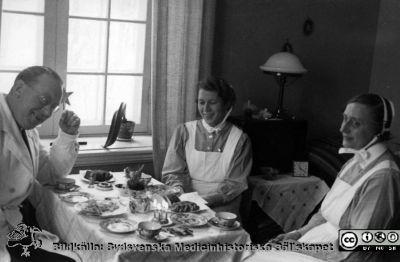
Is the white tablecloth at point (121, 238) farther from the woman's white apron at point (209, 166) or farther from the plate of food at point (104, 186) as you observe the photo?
the woman's white apron at point (209, 166)

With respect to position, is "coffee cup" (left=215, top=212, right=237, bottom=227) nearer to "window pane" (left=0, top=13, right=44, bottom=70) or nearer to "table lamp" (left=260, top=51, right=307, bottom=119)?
"table lamp" (left=260, top=51, right=307, bottom=119)

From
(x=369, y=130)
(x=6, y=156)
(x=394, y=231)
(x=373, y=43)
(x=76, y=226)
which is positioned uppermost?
(x=373, y=43)

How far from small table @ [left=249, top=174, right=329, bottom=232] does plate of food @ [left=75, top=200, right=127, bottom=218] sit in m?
1.30

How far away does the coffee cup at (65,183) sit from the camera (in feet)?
8.85

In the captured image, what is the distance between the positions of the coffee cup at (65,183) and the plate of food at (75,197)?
9 centimetres

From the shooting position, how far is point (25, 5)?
10.9ft

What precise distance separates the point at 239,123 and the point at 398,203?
1631 mm

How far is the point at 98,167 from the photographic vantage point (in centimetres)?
346

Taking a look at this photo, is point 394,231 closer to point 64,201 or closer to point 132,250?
point 132,250

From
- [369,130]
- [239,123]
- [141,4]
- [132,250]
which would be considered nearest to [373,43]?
[239,123]

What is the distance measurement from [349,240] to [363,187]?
24 cm

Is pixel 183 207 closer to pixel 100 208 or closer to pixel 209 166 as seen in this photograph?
pixel 100 208

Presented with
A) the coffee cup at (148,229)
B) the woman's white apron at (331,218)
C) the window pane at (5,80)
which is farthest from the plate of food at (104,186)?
the window pane at (5,80)

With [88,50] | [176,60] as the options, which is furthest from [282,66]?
[88,50]
